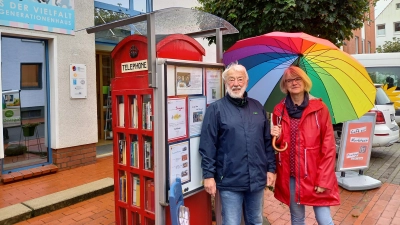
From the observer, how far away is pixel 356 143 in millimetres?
5492

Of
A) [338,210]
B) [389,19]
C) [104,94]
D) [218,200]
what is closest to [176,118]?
[218,200]

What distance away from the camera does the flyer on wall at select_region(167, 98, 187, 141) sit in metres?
2.62

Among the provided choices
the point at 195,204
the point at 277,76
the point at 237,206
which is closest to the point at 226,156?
the point at 237,206

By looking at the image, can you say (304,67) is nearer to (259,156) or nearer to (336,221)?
(259,156)

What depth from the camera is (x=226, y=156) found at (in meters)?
2.60

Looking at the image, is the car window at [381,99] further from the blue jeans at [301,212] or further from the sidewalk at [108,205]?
the blue jeans at [301,212]

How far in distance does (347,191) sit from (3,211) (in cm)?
500

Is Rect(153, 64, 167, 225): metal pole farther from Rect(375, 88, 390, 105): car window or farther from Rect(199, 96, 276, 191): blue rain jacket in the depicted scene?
Rect(375, 88, 390, 105): car window

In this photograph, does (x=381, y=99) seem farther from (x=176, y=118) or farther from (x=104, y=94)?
(x=104, y=94)

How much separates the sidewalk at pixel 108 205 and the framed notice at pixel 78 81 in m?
1.48

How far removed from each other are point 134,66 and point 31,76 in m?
3.84

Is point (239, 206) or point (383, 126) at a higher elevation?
point (383, 126)

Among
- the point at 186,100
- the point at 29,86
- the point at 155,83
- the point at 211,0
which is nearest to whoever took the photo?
the point at 155,83

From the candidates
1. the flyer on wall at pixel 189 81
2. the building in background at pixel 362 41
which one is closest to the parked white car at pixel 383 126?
the flyer on wall at pixel 189 81
